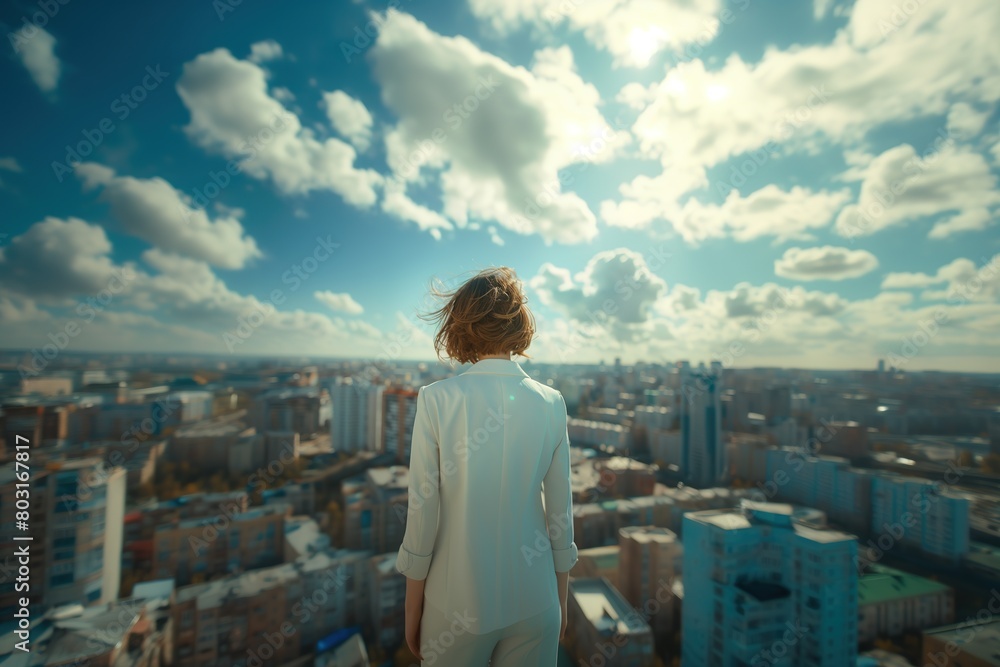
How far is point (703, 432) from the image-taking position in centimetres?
600

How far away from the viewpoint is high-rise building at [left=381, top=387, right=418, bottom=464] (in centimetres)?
640

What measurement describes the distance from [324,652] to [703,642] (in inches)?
118

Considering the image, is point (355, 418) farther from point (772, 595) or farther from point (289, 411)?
point (772, 595)

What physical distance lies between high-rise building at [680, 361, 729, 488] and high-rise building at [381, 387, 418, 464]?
4921 millimetres

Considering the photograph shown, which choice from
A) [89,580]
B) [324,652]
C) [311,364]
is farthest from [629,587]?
[311,364]

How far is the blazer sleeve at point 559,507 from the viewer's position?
1.88 ft

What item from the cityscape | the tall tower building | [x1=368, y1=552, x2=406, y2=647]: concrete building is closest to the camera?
the cityscape

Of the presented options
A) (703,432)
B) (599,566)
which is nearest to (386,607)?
(599,566)

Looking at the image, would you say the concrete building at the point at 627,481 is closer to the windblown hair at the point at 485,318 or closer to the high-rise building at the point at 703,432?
the high-rise building at the point at 703,432

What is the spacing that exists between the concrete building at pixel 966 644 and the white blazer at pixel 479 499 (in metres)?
2.93

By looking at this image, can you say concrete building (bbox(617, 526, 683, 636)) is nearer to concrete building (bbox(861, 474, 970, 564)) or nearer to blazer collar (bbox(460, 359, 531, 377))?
concrete building (bbox(861, 474, 970, 564))

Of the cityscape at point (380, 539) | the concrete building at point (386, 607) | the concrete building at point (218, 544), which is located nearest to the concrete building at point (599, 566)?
the cityscape at point (380, 539)

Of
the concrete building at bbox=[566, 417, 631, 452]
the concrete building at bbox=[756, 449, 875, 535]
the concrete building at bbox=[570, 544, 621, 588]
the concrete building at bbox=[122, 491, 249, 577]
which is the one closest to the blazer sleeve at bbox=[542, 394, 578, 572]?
the concrete building at bbox=[570, 544, 621, 588]

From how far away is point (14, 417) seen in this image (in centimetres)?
213
